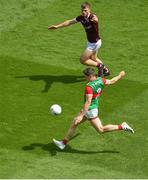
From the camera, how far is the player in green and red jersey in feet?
58.4

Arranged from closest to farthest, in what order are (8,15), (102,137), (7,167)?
(7,167)
(102,137)
(8,15)

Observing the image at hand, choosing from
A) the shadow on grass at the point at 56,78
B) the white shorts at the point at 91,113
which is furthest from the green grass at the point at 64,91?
the white shorts at the point at 91,113

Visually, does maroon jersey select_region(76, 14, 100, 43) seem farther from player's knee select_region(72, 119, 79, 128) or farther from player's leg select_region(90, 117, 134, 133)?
player's knee select_region(72, 119, 79, 128)

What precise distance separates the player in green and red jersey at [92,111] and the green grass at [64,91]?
19.9 inches

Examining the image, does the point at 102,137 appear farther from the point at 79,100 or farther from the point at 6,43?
the point at 6,43

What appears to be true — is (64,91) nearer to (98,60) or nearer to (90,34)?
(98,60)

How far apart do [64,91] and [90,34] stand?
216 centimetres

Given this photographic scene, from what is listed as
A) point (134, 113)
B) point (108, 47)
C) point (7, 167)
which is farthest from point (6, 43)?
point (7, 167)

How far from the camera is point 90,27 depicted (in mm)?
22297

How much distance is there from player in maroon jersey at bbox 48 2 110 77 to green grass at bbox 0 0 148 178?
86 centimetres

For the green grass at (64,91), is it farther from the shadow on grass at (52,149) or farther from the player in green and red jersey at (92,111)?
the player in green and red jersey at (92,111)

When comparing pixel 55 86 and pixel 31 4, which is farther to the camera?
pixel 31 4

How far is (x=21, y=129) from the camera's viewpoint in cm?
1970

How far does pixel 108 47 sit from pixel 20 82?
452 cm
